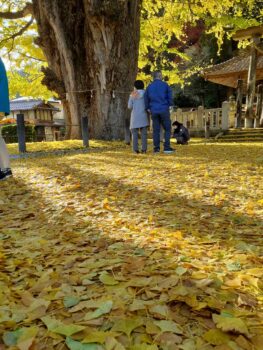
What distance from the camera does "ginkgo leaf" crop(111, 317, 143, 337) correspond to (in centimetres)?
127

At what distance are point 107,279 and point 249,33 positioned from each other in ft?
44.9

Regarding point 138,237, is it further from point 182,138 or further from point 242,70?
point 242,70

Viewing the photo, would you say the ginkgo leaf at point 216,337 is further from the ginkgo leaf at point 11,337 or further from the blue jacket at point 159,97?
the blue jacket at point 159,97

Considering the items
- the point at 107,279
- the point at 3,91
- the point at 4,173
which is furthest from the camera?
the point at 4,173

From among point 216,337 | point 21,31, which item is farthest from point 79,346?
point 21,31

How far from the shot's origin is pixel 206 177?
173 inches

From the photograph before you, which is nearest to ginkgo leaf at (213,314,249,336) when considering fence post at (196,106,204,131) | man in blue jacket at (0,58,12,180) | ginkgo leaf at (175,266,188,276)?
ginkgo leaf at (175,266,188,276)

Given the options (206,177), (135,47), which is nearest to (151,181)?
(206,177)

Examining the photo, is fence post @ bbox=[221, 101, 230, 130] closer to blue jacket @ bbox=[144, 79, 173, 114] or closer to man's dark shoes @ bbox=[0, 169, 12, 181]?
blue jacket @ bbox=[144, 79, 173, 114]

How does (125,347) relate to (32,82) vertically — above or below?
below

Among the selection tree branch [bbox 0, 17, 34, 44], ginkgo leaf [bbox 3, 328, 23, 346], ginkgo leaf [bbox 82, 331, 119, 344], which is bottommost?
ginkgo leaf [bbox 3, 328, 23, 346]

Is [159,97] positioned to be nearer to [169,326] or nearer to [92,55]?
[92,55]

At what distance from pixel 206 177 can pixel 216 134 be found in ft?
33.8

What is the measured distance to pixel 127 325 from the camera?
4.27 feet
